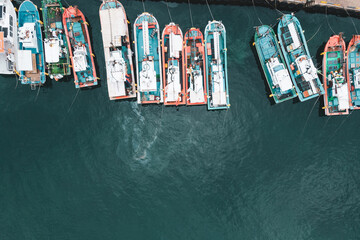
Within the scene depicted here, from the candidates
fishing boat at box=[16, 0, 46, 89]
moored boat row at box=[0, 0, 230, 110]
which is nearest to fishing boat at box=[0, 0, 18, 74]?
moored boat row at box=[0, 0, 230, 110]

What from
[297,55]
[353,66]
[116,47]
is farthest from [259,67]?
Answer: [116,47]

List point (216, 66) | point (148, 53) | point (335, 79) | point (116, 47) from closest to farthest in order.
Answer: point (335, 79)
point (216, 66)
point (148, 53)
point (116, 47)

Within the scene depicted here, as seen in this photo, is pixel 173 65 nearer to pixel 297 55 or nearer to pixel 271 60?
pixel 271 60

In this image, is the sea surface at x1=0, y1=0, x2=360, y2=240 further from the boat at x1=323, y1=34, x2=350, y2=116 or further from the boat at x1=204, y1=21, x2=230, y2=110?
the boat at x1=204, y1=21, x2=230, y2=110

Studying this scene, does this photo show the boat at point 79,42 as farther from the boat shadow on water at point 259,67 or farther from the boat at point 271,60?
the boat at point 271,60

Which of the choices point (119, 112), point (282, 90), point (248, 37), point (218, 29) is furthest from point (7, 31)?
point (282, 90)

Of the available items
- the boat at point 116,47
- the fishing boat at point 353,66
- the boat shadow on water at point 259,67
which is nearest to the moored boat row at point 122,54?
the boat at point 116,47

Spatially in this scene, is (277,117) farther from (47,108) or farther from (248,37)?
(47,108)
